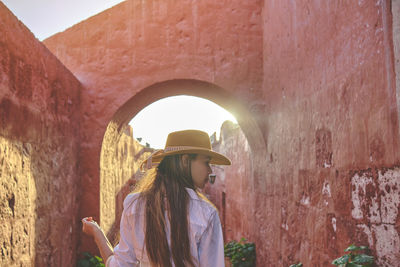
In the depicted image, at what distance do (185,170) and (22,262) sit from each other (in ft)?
6.84

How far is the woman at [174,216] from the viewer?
1161 mm

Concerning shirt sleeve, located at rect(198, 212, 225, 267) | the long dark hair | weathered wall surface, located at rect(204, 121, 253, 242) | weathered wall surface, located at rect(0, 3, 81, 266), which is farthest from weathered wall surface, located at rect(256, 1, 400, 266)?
weathered wall surface, located at rect(204, 121, 253, 242)

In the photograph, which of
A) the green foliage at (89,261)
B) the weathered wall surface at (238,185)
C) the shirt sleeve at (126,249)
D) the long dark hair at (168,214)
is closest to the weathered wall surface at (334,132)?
the long dark hair at (168,214)

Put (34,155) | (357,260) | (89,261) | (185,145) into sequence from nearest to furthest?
(185,145)
(357,260)
(34,155)
(89,261)

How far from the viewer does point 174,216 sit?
118 cm

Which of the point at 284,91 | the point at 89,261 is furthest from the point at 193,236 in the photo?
the point at 89,261

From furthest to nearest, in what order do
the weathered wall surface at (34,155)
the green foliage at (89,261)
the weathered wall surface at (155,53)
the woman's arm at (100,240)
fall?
1. the weathered wall surface at (155,53)
2. the green foliage at (89,261)
3. the weathered wall surface at (34,155)
4. the woman's arm at (100,240)

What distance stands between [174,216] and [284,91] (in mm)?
2634

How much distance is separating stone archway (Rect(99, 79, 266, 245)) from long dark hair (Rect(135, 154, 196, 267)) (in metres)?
3.35

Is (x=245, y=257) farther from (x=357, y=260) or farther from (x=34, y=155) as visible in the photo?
(x=357, y=260)

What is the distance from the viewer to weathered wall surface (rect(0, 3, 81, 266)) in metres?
2.49

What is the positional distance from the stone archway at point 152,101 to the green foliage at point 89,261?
1.35 feet

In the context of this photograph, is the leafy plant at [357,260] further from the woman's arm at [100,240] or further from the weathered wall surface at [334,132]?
the woman's arm at [100,240]

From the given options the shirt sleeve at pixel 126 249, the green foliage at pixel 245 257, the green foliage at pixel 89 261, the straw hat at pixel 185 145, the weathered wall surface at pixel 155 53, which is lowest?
the green foliage at pixel 245 257
